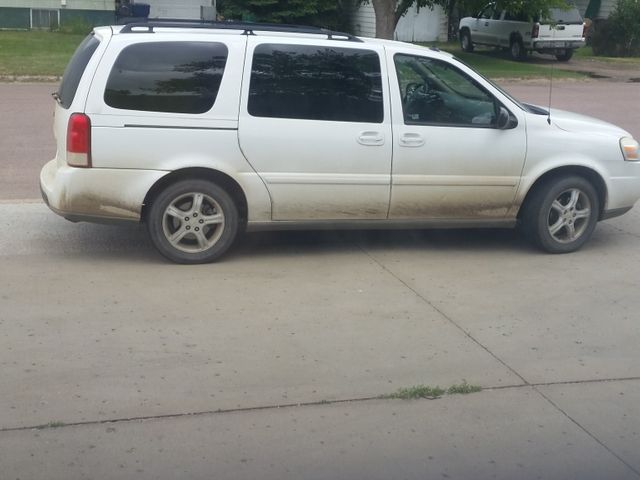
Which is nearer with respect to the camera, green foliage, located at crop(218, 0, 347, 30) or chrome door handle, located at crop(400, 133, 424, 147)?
chrome door handle, located at crop(400, 133, 424, 147)

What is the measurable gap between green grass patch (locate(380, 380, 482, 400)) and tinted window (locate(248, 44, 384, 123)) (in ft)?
9.54

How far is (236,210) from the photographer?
7.95 metres

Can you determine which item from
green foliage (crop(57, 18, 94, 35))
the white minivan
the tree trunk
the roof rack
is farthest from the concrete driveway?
green foliage (crop(57, 18, 94, 35))

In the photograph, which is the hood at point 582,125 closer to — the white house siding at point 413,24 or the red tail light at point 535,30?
the red tail light at point 535,30

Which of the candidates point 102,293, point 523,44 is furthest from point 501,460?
point 523,44

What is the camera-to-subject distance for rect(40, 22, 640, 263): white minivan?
766cm

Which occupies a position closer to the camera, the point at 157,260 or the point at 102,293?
the point at 102,293

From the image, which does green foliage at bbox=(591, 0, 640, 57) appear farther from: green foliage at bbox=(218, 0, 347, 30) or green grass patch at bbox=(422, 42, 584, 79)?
green foliage at bbox=(218, 0, 347, 30)

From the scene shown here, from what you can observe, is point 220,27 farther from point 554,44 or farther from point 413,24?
point 413,24

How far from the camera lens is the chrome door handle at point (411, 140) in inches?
318

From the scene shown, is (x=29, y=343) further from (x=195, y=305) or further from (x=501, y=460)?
(x=501, y=460)

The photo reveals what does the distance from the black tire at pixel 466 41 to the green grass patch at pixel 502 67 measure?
6.6 inches

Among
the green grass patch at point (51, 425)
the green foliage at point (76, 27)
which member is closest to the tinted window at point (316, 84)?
the green grass patch at point (51, 425)

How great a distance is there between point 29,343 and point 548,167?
4430mm
